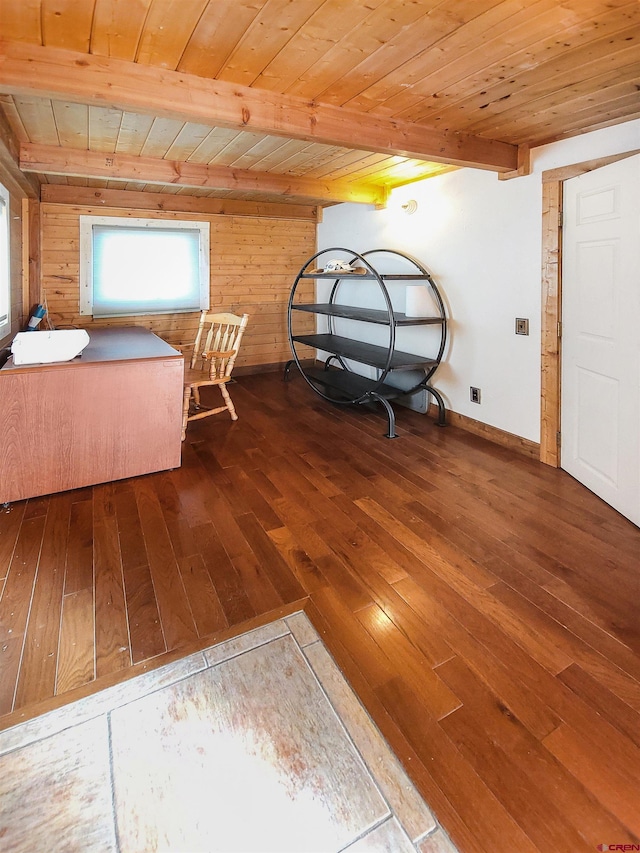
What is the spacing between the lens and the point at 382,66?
Answer: 1.97 metres

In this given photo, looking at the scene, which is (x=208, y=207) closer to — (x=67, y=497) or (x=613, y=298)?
(x=67, y=497)

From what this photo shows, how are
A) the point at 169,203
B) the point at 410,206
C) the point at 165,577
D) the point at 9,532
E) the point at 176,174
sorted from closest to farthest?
the point at 165,577 → the point at 9,532 → the point at 176,174 → the point at 410,206 → the point at 169,203

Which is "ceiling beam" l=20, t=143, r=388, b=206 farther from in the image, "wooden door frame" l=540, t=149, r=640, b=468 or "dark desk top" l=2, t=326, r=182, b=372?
"wooden door frame" l=540, t=149, r=640, b=468

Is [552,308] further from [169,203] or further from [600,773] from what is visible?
[169,203]

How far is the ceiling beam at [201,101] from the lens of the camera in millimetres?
1820

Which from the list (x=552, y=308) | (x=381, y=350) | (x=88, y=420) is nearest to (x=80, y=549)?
(x=88, y=420)

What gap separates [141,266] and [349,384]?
267 cm

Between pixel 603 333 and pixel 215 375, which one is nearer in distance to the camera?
pixel 603 333

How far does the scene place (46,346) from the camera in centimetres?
265

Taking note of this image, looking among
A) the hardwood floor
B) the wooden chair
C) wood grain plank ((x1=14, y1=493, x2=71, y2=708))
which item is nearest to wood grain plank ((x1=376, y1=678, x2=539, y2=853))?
the hardwood floor

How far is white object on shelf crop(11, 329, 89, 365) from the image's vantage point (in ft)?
8.50

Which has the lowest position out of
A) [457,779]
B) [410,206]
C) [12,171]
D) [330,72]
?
[457,779]

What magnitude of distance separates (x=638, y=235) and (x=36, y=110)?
330 cm

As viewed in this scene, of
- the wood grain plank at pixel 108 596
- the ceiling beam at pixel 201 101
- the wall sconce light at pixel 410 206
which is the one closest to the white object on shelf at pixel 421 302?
the wall sconce light at pixel 410 206
